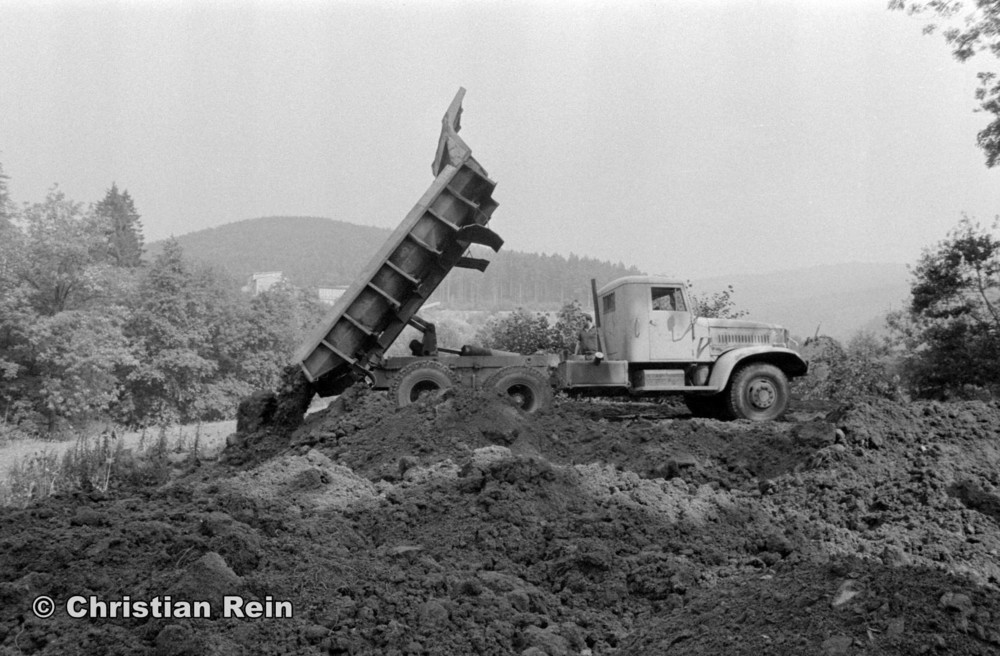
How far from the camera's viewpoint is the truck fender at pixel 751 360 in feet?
36.5

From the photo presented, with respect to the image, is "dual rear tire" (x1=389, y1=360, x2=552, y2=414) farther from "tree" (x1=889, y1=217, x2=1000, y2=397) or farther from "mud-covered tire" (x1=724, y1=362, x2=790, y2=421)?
"tree" (x1=889, y1=217, x2=1000, y2=397)

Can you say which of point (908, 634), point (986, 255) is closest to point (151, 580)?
point (908, 634)

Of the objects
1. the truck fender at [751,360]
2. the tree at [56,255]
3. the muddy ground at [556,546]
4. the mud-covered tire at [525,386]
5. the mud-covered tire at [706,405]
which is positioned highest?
the tree at [56,255]

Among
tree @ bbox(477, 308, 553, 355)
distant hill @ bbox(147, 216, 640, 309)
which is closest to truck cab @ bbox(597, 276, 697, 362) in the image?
tree @ bbox(477, 308, 553, 355)

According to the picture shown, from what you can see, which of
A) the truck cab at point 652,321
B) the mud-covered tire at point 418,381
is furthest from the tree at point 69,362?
the truck cab at point 652,321

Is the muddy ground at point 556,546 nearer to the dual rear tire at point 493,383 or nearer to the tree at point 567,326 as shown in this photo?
the dual rear tire at point 493,383

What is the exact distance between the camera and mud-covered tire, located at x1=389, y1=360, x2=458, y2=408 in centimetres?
1019

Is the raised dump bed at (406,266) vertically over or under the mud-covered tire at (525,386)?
over

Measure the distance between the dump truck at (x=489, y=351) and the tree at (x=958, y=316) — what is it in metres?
6.72

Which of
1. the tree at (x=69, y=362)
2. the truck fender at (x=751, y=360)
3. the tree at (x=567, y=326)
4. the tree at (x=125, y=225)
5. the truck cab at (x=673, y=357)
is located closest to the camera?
the truck cab at (x=673, y=357)

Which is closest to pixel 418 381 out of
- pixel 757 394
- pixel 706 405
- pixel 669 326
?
pixel 669 326

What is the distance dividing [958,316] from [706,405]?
9.14 metres

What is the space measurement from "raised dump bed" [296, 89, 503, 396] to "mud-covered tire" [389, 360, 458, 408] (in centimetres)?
64

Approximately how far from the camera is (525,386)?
10.6m
